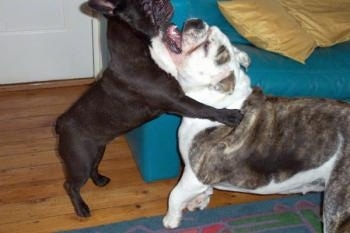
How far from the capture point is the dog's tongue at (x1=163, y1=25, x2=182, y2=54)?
200 centimetres

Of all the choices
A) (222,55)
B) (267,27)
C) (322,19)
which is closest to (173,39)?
(222,55)

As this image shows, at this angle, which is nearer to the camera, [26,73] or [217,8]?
[217,8]

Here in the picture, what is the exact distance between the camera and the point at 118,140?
3182 millimetres

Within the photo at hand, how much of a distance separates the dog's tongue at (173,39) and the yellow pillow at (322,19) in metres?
1.20

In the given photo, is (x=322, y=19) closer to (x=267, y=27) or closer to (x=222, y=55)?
(x=267, y=27)

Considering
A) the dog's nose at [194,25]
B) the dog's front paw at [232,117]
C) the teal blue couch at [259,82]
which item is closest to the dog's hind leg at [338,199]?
the dog's front paw at [232,117]

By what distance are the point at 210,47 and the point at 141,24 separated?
326 mm

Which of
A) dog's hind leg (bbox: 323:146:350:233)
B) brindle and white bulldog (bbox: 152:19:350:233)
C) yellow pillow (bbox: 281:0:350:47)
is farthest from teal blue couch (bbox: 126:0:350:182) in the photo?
dog's hind leg (bbox: 323:146:350:233)

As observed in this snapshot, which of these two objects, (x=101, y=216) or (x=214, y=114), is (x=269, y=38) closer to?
(x=214, y=114)

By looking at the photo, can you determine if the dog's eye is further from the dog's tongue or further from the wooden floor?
the wooden floor

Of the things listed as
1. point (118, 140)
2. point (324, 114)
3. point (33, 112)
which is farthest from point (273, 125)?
point (33, 112)

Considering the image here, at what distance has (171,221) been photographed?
93.4 inches

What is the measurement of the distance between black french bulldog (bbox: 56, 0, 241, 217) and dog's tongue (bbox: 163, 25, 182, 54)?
0.03 m

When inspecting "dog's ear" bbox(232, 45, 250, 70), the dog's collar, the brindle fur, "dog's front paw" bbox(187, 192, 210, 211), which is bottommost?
"dog's front paw" bbox(187, 192, 210, 211)
